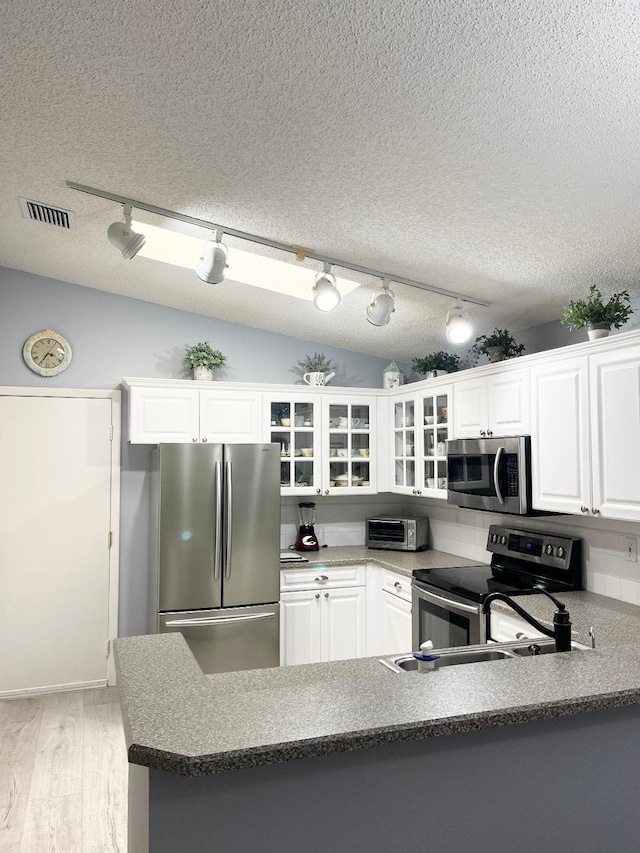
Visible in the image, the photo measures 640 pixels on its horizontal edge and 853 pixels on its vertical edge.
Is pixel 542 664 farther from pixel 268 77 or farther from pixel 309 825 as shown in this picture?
pixel 268 77

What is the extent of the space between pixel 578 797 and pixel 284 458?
3169 millimetres

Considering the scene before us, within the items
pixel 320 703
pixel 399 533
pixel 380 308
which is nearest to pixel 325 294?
pixel 380 308

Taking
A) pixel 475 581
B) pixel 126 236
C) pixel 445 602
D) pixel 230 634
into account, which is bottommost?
pixel 230 634

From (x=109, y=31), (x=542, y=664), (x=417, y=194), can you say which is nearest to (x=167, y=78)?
(x=109, y=31)

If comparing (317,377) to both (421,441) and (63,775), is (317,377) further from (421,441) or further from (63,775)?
(63,775)

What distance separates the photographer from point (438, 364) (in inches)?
171

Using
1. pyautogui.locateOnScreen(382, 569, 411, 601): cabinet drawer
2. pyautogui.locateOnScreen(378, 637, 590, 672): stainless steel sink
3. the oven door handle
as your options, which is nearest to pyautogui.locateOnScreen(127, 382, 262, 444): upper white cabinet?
pyautogui.locateOnScreen(382, 569, 411, 601): cabinet drawer

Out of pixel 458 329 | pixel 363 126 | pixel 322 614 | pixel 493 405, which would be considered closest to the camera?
pixel 363 126

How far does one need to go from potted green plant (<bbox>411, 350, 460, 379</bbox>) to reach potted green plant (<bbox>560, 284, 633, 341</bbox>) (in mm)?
1385

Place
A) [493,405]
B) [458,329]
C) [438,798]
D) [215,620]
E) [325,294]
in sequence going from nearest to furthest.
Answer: [438,798], [325,294], [458,329], [493,405], [215,620]

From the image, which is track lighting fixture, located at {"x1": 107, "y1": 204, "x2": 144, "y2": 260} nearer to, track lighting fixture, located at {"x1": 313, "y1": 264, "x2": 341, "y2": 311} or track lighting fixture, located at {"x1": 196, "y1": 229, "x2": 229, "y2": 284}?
track lighting fixture, located at {"x1": 196, "y1": 229, "x2": 229, "y2": 284}

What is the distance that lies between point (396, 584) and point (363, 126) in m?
Result: 2.91

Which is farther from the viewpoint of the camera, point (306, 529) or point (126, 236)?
point (306, 529)

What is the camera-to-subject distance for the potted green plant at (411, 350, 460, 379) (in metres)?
4.34
